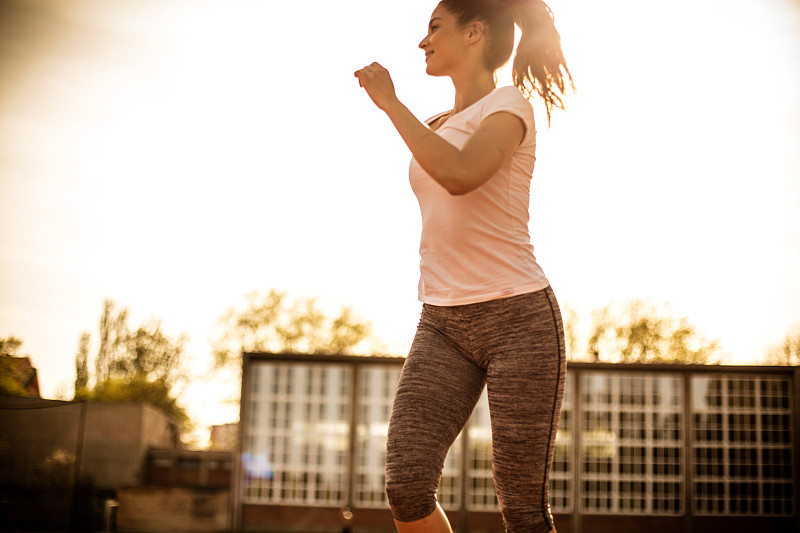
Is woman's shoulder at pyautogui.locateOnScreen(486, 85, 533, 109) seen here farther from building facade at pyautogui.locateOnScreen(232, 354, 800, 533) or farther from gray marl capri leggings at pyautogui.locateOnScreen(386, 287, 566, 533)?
building facade at pyautogui.locateOnScreen(232, 354, 800, 533)

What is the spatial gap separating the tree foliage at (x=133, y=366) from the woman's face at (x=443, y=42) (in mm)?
36922

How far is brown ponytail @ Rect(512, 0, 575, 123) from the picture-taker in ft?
6.22

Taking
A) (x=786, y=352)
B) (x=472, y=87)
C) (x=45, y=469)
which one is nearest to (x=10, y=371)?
(x=45, y=469)

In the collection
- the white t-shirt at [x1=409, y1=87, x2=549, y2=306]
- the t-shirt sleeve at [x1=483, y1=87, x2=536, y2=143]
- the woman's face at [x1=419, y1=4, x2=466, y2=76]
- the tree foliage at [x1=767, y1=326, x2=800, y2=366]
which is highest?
the tree foliage at [x1=767, y1=326, x2=800, y2=366]

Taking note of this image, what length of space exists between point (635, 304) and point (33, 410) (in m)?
22.1

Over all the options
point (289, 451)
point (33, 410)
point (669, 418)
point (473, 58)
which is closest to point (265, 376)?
point (289, 451)

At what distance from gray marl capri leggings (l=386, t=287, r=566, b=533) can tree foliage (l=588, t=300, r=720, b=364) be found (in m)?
28.1

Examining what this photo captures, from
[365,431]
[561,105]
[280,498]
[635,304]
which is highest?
[635,304]

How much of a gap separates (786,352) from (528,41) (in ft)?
85.4

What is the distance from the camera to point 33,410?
11.3 m

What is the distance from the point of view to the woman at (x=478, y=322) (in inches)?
64.4

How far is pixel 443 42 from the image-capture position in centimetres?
189

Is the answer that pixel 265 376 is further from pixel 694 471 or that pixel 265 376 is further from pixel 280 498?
pixel 694 471

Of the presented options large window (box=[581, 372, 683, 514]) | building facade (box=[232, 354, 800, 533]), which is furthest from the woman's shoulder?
large window (box=[581, 372, 683, 514])
